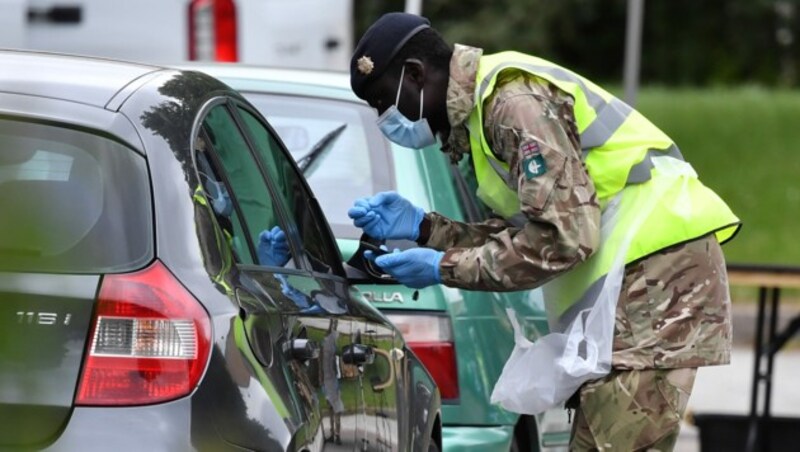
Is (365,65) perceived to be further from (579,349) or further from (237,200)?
(579,349)

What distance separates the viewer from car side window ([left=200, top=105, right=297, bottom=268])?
3.35 m

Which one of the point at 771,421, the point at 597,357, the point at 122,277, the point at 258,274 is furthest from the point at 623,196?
the point at 771,421

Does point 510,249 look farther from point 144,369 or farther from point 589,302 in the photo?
point 144,369

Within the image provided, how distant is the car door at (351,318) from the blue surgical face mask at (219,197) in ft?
1.39

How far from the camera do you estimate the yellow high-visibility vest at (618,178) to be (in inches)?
154

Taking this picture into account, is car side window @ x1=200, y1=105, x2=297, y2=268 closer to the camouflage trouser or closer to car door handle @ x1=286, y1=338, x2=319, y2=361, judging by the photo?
car door handle @ x1=286, y1=338, x2=319, y2=361

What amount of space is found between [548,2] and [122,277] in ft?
115

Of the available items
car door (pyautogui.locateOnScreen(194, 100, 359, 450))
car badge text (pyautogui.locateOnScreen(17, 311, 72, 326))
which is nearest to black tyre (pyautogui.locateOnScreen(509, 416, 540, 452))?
car door (pyautogui.locateOnScreen(194, 100, 359, 450))

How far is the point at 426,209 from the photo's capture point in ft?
16.6

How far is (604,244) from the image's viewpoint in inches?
157

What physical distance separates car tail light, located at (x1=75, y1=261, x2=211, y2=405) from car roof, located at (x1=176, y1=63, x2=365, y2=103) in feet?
8.06

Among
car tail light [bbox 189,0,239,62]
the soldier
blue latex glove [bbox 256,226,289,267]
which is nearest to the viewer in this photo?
blue latex glove [bbox 256,226,289,267]

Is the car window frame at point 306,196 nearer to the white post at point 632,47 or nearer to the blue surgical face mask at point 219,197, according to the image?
the blue surgical face mask at point 219,197

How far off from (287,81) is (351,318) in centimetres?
174
